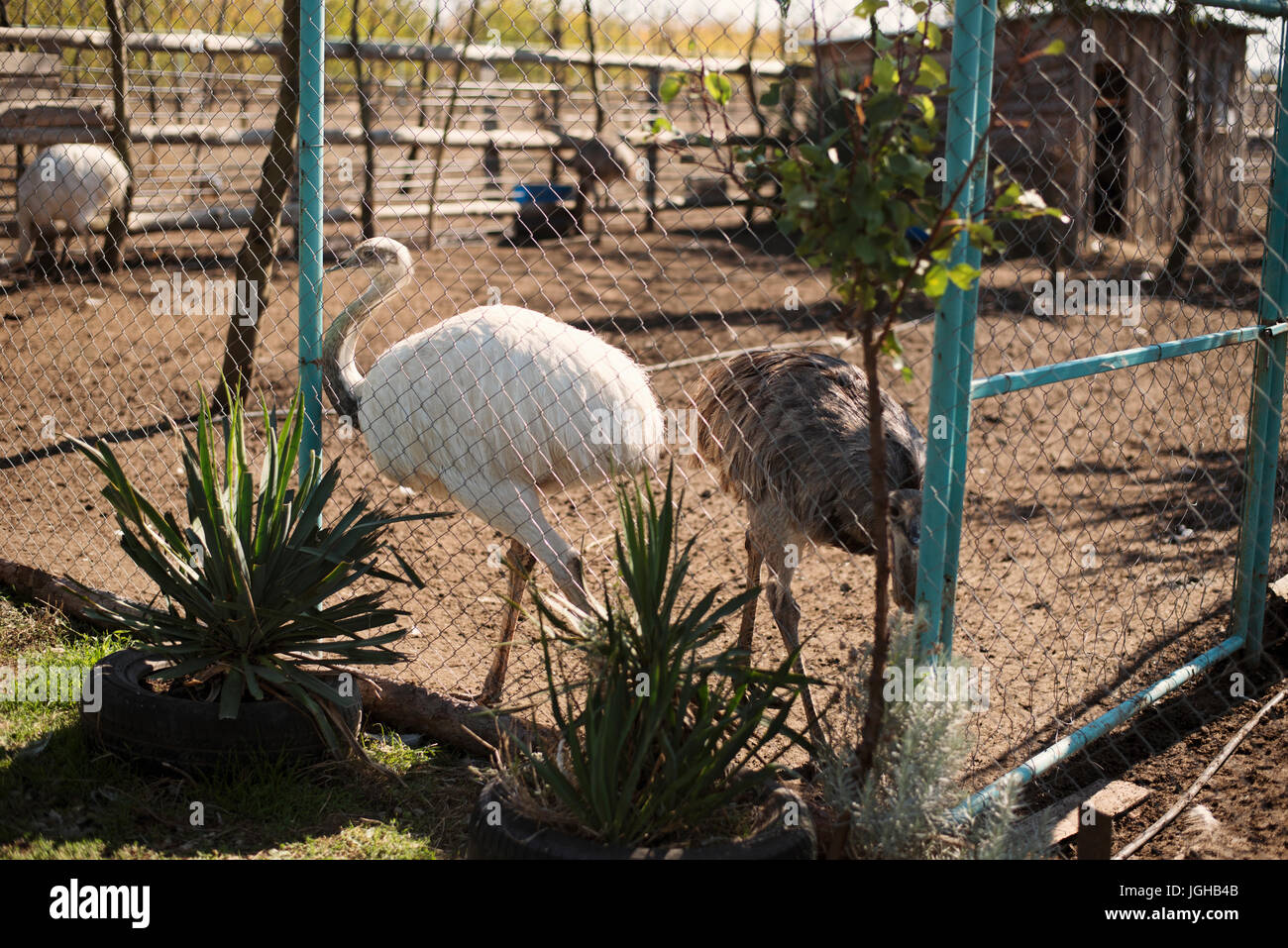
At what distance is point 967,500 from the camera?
597cm

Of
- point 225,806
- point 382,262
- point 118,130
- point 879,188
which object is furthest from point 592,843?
point 118,130

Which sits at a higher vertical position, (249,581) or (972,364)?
(972,364)

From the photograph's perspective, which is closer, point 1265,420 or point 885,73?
point 885,73

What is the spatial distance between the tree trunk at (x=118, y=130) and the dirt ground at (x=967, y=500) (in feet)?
0.98

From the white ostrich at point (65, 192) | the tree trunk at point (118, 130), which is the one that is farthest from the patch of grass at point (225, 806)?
the white ostrich at point (65, 192)

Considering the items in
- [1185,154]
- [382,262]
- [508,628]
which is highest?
[1185,154]

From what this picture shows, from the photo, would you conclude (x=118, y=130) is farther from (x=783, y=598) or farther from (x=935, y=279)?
(x=935, y=279)

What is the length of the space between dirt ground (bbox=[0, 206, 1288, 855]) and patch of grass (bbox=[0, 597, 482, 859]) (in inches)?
22.9

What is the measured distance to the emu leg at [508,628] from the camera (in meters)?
4.13

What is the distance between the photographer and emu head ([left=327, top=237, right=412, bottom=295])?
445cm

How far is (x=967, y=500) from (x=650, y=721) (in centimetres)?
377

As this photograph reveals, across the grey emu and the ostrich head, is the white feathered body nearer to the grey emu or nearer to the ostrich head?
the ostrich head

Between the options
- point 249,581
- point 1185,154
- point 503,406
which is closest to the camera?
point 249,581

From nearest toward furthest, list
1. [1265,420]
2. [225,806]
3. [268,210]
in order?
1. [225,806]
2. [1265,420]
3. [268,210]
